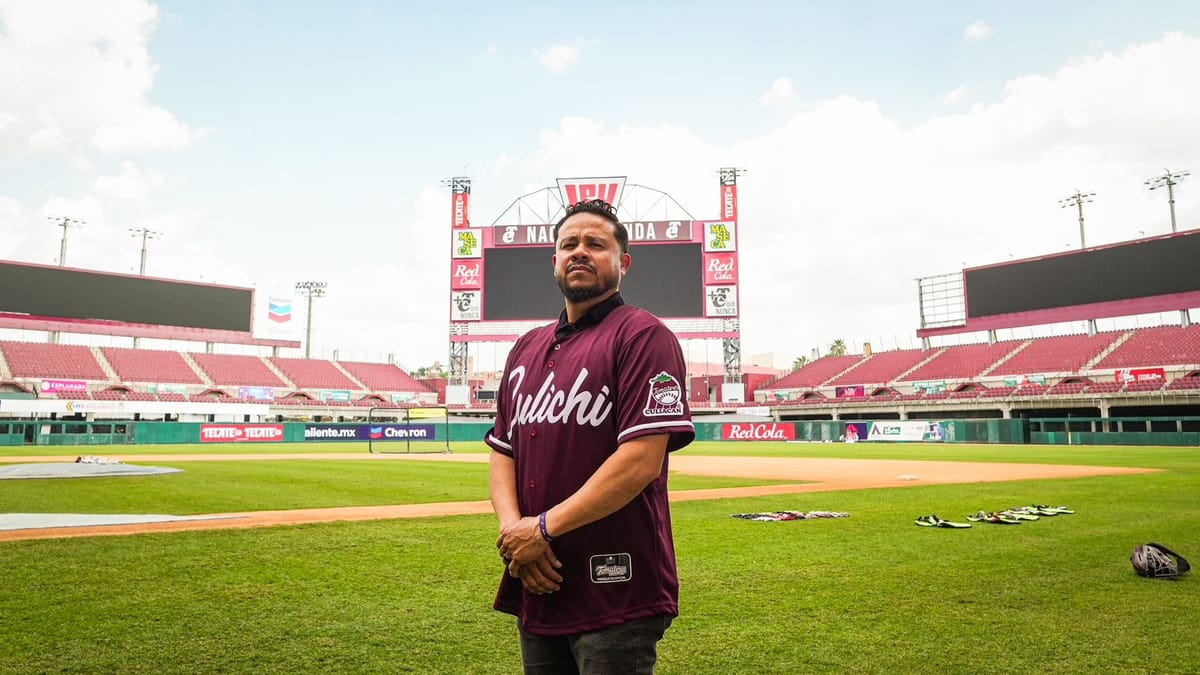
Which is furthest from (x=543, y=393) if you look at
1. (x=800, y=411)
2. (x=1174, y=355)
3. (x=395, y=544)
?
(x=800, y=411)

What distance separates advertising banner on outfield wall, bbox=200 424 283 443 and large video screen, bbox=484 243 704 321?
18404 mm

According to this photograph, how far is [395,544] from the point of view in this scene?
7863 millimetres

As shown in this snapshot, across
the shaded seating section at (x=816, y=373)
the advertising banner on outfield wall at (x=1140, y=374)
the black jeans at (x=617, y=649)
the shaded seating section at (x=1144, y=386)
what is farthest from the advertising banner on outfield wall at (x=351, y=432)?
the advertising banner on outfield wall at (x=1140, y=374)

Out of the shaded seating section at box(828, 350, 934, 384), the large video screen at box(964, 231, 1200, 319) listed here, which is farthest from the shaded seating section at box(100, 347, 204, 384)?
the large video screen at box(964, 231, 1200, 319)

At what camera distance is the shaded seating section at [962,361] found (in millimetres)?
55750

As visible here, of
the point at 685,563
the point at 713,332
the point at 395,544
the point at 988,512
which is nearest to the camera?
the point at 685,563

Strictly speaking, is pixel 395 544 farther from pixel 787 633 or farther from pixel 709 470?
pixel 709 470

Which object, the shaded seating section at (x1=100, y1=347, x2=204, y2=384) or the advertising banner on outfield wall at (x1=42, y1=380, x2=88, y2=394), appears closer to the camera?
the advertising banner on outfield wall at (x1=42, y1=380, x2=88, y2=394)

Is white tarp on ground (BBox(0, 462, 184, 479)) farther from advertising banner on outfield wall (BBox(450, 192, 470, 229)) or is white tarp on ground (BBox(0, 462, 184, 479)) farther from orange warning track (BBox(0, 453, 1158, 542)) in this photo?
advertising banner on outfield wall (BBox(450, 192, 470, 229))

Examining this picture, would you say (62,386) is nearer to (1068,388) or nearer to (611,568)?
(611,568)

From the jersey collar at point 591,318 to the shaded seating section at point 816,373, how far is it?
2477 inches

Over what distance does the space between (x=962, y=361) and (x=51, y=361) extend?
64701 millimetres

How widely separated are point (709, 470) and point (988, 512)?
1049cm

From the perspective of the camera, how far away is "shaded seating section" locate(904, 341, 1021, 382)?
5575cm
